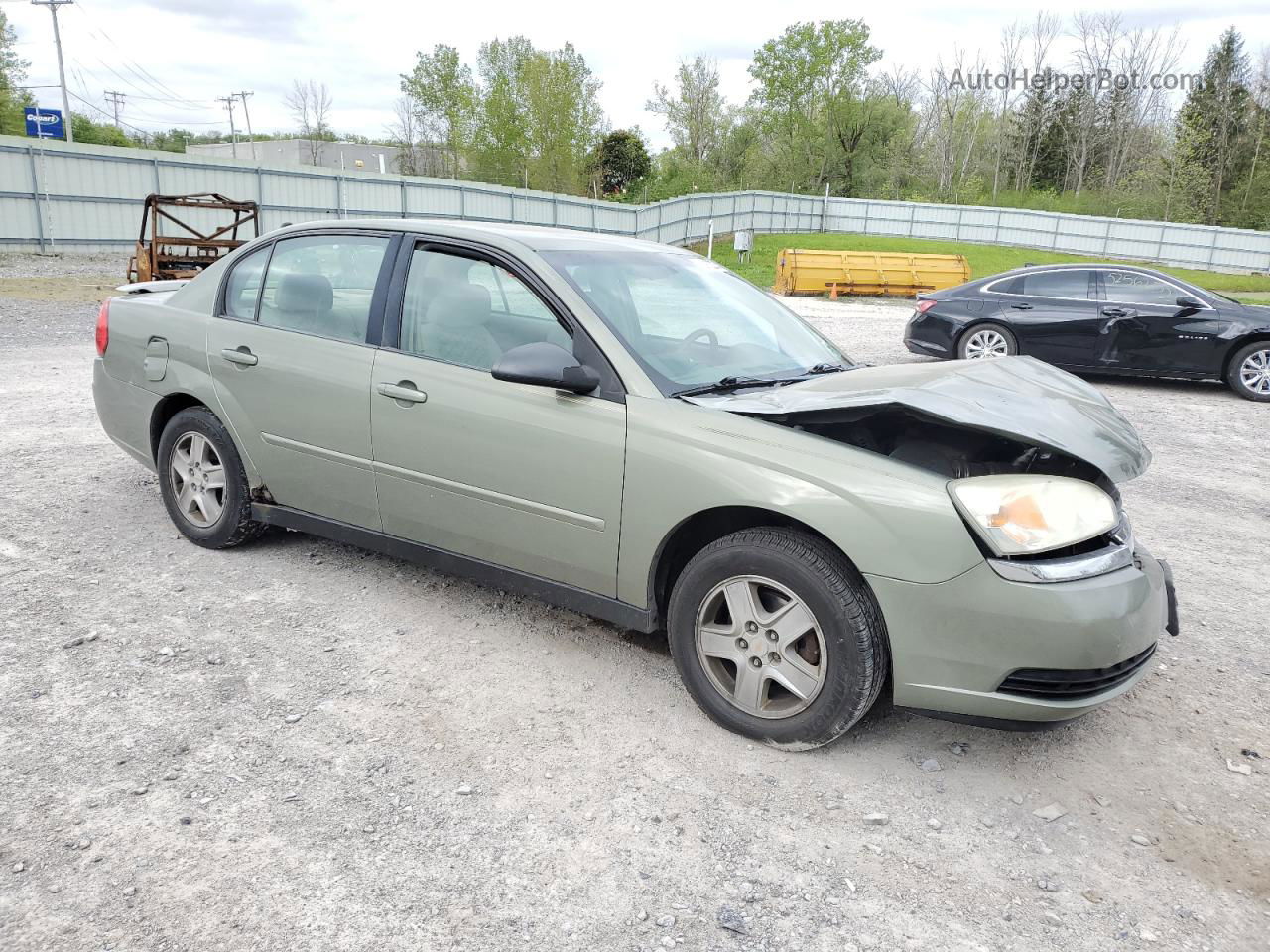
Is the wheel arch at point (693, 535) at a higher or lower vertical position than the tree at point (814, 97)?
lower

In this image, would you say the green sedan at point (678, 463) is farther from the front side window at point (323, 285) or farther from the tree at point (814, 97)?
the tree at point (814, 97)

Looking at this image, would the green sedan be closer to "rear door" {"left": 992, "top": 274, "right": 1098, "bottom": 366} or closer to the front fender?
the front fender

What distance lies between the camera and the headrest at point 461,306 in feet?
12.3

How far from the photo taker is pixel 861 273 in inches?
918

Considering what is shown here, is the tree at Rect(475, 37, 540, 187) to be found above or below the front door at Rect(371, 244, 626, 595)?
above

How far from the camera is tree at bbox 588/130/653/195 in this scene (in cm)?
5650

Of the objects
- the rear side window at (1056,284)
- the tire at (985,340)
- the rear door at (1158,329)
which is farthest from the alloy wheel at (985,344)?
the rear door at (1158,329)

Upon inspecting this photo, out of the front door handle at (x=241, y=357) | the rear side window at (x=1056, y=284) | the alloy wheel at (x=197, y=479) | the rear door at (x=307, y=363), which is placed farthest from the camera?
the rear side window at (x=1056, y=284)

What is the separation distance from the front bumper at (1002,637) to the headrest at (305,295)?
269 cm

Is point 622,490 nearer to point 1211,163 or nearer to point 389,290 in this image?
point 389,290

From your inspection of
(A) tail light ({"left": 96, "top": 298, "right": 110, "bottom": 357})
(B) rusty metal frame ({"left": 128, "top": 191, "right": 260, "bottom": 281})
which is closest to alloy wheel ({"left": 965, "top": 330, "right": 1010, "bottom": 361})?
(A) tail light ({"left": 96, "top": 298, "right": 110, "bottom": 357})

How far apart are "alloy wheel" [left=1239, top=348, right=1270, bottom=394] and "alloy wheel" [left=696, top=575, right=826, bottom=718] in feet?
32.7

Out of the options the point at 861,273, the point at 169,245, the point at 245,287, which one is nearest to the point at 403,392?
the point at 245,287

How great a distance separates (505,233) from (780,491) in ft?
5.54
